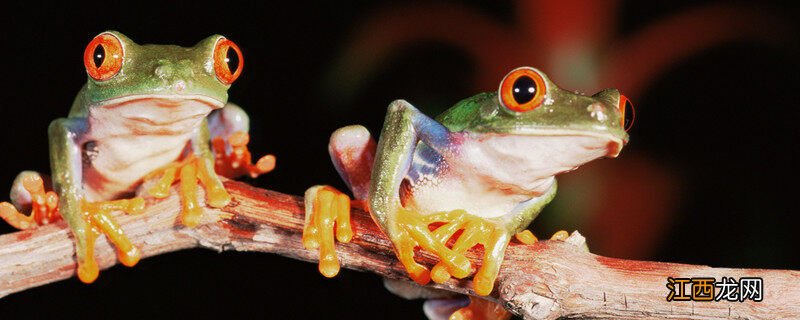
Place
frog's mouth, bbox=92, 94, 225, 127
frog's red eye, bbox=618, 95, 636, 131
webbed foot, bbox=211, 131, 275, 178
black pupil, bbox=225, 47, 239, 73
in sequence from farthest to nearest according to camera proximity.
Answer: webbed foot, bbox=211, 131, 275, 178, black pupil, bbox=225, 47, 239, 73, frog's mouth, bbox=92, 94, 225, 127, frog's red eye, bbox=618, 95, 636, 131

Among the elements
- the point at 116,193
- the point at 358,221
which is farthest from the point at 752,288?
the point at 116,193

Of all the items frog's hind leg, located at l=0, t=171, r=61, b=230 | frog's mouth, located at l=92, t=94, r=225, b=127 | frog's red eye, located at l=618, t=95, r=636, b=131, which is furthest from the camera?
frog's hind leg, located at l=0, t=171, r=61, b=230

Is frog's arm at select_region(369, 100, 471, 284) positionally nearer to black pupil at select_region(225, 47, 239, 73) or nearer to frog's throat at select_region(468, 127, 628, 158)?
frog's throat at select_region(468, 127, 628, 158)

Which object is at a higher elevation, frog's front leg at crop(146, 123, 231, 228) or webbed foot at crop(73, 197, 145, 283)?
frog's front leg at crop(146, 123, 231, 228)

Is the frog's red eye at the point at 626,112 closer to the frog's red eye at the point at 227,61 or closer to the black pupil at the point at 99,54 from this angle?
the frog's red eye at the point at 227,61

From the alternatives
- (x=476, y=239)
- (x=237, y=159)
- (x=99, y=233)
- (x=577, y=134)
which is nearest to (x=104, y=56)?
(x=99, y=233)

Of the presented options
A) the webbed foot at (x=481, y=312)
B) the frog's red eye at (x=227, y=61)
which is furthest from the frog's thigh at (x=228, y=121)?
the webbed foot at (x=481, y=312)

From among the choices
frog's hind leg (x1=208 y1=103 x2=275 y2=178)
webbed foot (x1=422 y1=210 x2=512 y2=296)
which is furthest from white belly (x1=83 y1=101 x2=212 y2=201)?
webbed foot (x1=422 y1=210 x2=512 y2=296)

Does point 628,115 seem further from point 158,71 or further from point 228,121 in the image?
point 228,121
